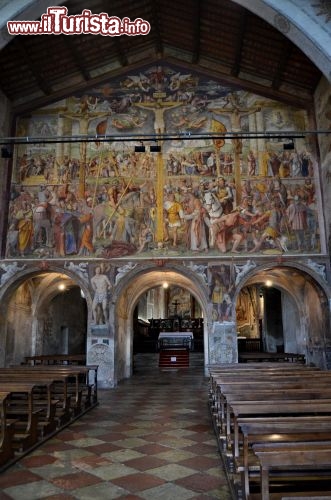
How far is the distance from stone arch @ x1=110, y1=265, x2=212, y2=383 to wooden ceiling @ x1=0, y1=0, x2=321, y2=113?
26.2 ft

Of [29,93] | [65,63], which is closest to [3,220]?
[29,93]

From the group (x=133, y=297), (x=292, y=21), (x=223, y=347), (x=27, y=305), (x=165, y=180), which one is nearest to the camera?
(x=292, y=21)

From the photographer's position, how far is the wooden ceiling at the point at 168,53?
14766 millimetres

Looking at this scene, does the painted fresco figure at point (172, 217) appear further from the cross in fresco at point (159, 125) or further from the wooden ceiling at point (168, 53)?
the wooden ceiling at point (168, 53)

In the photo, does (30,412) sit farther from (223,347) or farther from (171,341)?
(171,341)

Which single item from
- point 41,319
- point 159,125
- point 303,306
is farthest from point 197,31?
point 41,319

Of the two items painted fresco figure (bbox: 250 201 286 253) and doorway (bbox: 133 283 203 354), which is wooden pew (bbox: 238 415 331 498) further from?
doorway (bbox: 133 283 203 354)

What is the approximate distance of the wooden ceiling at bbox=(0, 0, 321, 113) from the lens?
48.4 feet

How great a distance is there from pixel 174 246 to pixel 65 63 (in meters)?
8.11

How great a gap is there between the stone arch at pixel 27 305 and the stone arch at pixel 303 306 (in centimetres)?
739

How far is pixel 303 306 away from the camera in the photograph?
1853 cm

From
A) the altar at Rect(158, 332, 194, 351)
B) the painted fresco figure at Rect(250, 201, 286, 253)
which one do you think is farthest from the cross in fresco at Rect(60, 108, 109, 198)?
the altar at Rect(158, 332, 194, 351)

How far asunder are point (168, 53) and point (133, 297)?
410 inches

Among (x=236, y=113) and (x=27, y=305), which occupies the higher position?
(x=236, y=113)
